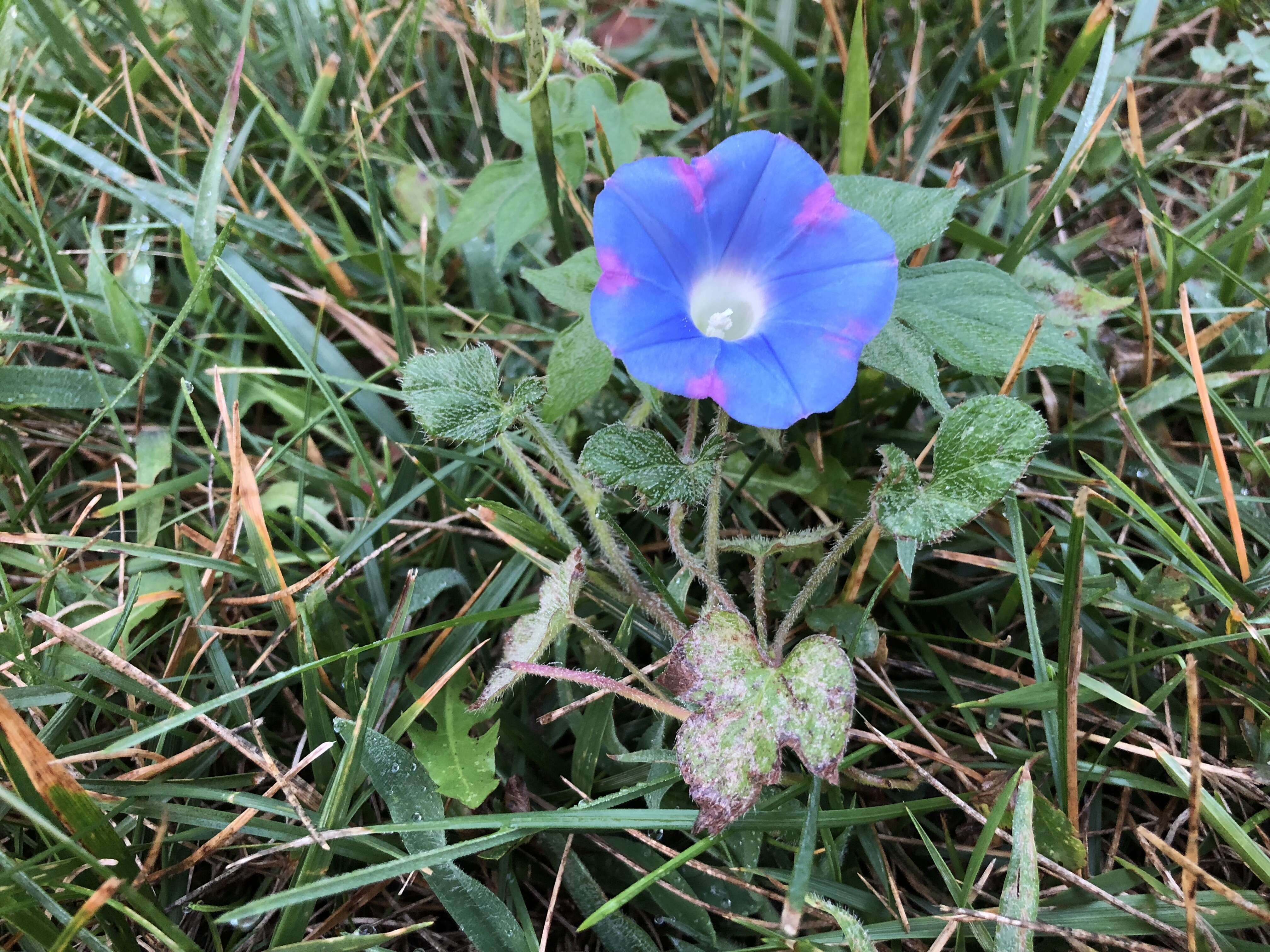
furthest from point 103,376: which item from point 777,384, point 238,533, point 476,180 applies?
point 777,384

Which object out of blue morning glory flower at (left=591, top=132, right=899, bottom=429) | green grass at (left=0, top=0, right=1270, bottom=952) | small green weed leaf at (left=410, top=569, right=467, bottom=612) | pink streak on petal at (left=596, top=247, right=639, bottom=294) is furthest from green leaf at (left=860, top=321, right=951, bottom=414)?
small green weed leaf at (left=410, top=569, right=467, bottom=612)

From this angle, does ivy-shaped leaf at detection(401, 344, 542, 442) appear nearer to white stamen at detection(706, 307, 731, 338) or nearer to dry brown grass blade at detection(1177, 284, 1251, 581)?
white stamen at detection(706, 307, 731, 338)

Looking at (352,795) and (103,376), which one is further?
(103,376)

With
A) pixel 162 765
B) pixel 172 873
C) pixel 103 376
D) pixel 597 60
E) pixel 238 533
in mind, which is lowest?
pixel 172 873

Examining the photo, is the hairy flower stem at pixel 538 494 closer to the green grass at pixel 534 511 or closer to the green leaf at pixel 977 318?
the green grass at pixel 534 511

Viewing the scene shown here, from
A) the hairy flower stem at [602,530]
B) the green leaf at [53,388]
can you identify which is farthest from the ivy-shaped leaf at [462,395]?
the green leaf at [53,388]

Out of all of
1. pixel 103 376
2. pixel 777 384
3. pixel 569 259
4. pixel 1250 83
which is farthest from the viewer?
pixel 1250 83

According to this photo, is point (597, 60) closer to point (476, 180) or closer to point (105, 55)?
point (476, 180)
